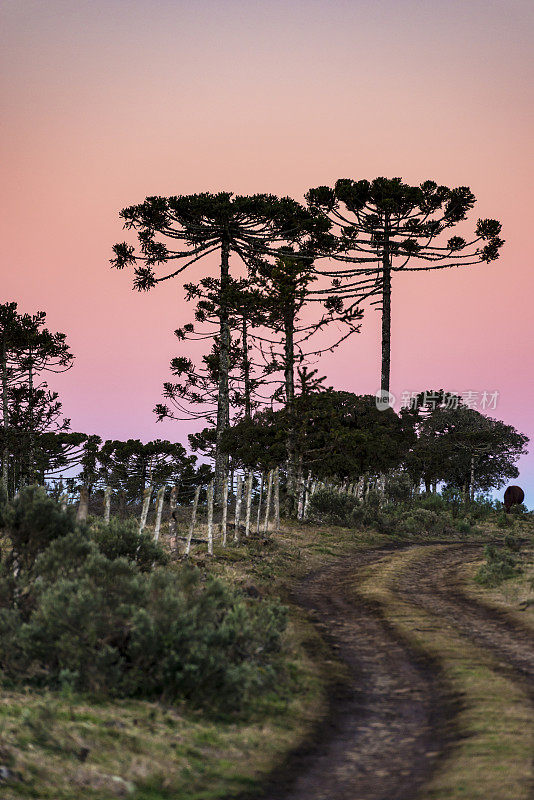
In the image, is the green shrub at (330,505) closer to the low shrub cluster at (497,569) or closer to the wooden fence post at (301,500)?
the wooden fence post at (301,500)

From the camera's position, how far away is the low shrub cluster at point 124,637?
977 cm

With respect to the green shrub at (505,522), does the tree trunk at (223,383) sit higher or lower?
higher

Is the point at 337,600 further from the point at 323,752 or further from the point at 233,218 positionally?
the point at 233,218

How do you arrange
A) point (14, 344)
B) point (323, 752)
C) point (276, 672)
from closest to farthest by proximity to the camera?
point (323, 752), point (276, 672), point (14, 344)

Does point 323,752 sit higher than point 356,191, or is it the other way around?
point 356,191

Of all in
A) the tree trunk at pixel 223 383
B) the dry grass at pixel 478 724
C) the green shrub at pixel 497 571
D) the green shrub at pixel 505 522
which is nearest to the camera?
the dry grass at pixel 478 724

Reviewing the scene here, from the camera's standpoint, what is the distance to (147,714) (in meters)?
9.18

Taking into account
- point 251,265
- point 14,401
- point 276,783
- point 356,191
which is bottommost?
point 276,783

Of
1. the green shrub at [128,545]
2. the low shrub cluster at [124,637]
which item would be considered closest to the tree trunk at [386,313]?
the green shrub at [128,545]

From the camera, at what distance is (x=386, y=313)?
4594cm

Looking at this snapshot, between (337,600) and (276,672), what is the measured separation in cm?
753

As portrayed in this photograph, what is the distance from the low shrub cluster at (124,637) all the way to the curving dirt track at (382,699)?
1.37 metres

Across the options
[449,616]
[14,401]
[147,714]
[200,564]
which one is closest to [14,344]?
[14,401]

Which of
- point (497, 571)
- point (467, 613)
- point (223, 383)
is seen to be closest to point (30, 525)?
point (467, 613)
